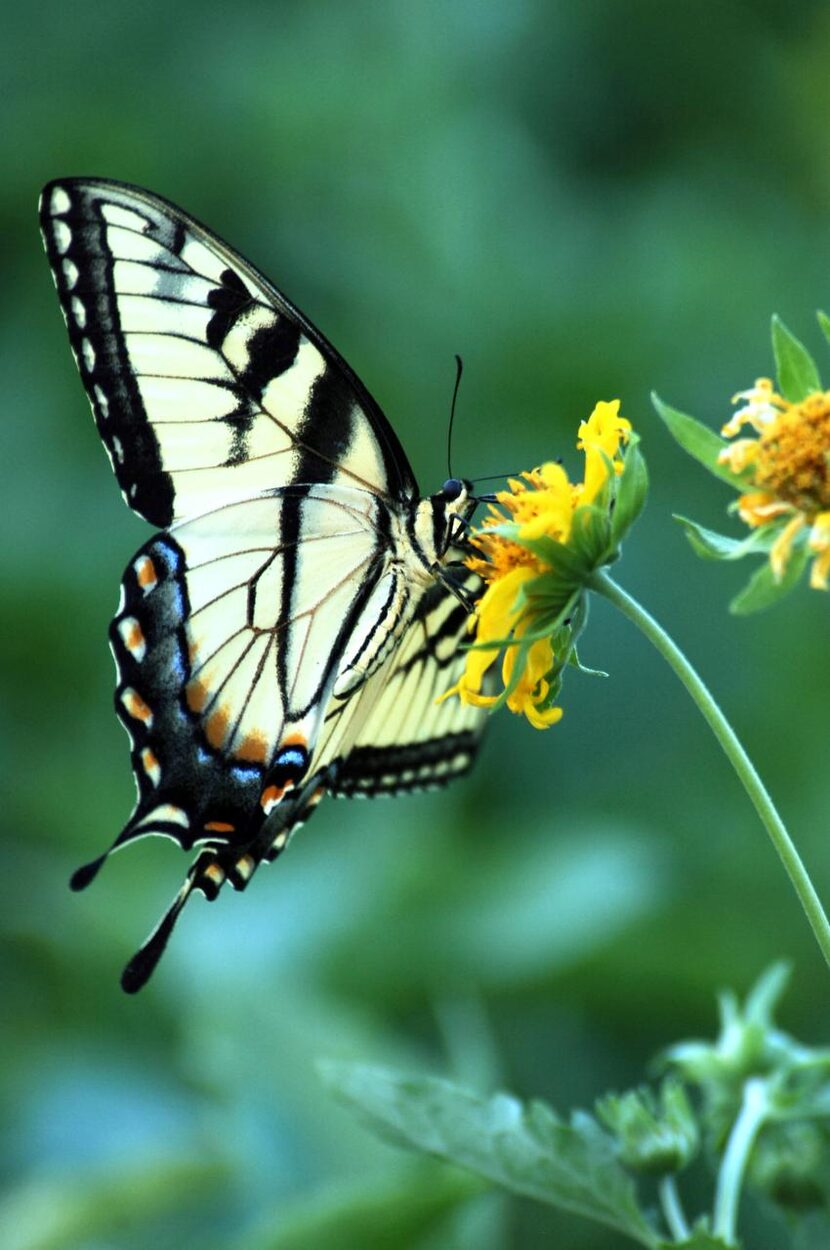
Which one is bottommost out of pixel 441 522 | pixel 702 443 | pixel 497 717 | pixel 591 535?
pixel 497 717

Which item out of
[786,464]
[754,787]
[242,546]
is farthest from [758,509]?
[242,546]

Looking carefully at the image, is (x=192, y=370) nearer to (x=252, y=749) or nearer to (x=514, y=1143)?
(x=252, y=749)

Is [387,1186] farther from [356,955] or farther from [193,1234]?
[356,955]

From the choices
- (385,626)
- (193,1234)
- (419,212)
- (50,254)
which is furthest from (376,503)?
(419,212)

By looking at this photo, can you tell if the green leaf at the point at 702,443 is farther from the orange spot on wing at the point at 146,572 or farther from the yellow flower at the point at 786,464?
the orange spot on wing at the point at 146,572

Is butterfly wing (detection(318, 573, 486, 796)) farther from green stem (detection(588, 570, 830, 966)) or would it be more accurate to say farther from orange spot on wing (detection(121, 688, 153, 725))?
green stem (detection(588, 570, 830, 966))

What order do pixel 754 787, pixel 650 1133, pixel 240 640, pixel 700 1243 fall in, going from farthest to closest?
pixel 240 640 → pixel 650 1133 → pixel 700 1243 → pixel 754 787

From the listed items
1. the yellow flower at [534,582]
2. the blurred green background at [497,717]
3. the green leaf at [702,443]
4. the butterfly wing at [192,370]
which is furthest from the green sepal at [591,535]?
the blurred green background at [497,717]
